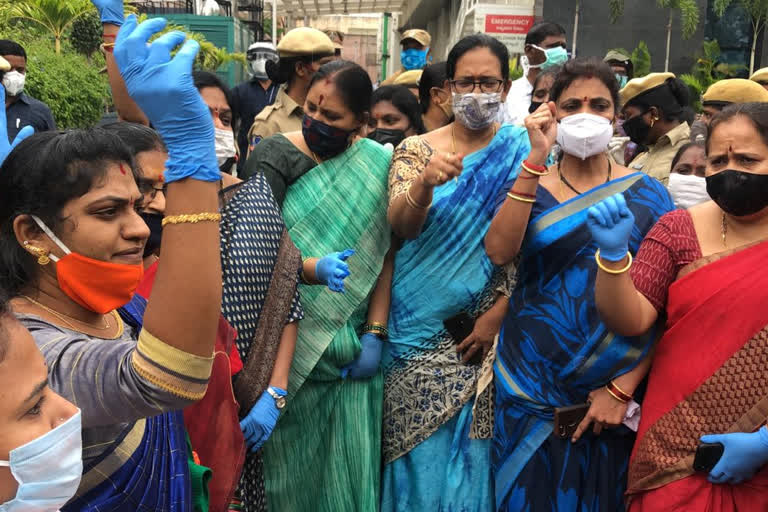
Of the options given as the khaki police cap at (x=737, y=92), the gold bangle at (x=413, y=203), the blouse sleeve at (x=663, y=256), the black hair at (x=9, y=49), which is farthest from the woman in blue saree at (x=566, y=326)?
the black hair at (x=9, y=49)

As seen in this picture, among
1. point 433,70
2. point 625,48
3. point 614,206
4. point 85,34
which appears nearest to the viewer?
point 614,206

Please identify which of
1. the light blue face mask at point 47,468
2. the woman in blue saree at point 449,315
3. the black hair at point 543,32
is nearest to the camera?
the light blue face mask at point 47,468

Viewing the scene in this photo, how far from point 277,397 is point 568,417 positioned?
99cm

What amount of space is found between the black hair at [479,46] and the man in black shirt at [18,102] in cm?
419

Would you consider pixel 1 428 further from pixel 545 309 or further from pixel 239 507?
pixel 545 309

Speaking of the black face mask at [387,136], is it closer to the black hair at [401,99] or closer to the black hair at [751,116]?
the black hair at [401,99]

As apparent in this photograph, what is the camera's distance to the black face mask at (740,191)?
2.31 metres

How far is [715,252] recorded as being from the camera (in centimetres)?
239

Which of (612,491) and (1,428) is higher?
(1,428)

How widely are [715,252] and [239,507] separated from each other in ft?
5.64

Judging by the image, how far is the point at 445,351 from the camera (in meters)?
3.13

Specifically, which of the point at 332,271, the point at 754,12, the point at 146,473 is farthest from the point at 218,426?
the point at 754,12

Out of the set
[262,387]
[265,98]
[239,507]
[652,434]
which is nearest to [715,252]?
[652,434]

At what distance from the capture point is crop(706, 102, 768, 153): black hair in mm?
2344
